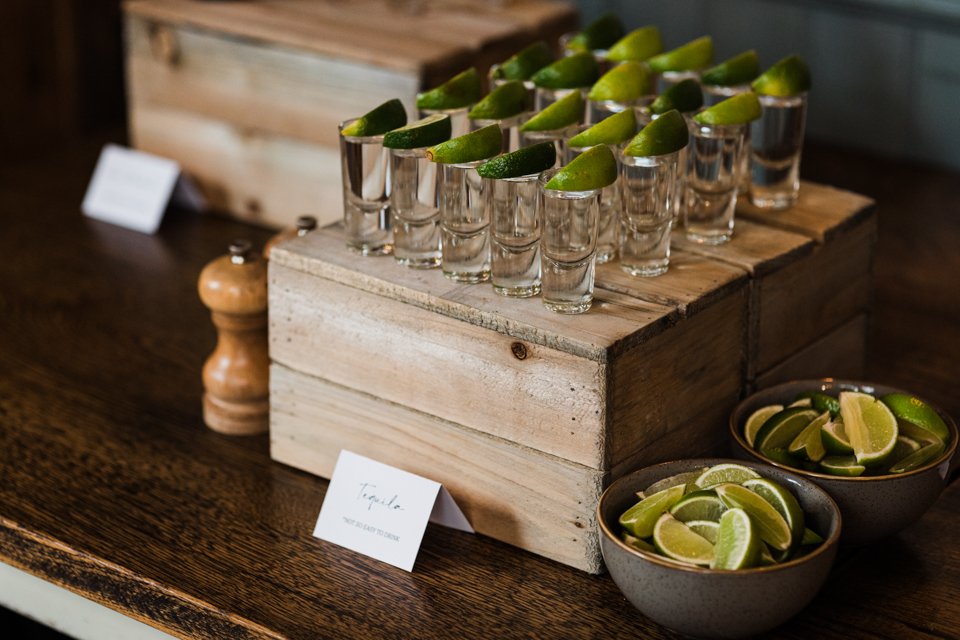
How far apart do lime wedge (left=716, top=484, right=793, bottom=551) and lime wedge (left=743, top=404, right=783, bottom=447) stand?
0.14 meters

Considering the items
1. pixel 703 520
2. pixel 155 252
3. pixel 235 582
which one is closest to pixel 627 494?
pixel 703 520

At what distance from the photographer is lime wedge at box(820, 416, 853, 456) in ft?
3.80

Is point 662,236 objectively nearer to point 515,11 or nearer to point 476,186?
point 476,186

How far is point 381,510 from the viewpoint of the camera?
1.22 m

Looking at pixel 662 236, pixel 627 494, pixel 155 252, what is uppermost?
pixel 662 236

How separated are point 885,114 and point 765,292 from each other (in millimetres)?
1584

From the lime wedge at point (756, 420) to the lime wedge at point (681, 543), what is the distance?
0.18 meters

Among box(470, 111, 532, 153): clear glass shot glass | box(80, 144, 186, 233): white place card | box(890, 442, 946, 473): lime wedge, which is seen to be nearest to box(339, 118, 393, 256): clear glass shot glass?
box(470, 111, 532, 153): clear glass shot glass

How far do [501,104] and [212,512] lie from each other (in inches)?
19.6

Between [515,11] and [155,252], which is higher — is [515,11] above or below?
above

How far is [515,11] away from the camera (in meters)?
2.14

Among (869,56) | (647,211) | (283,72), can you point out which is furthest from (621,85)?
(869,56)

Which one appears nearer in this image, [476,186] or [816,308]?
[476,186]

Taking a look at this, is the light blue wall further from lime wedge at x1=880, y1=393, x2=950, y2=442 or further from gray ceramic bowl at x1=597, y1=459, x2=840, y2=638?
gray ceramic bowl at x1=597, y1=459, x2=840, y2=638
